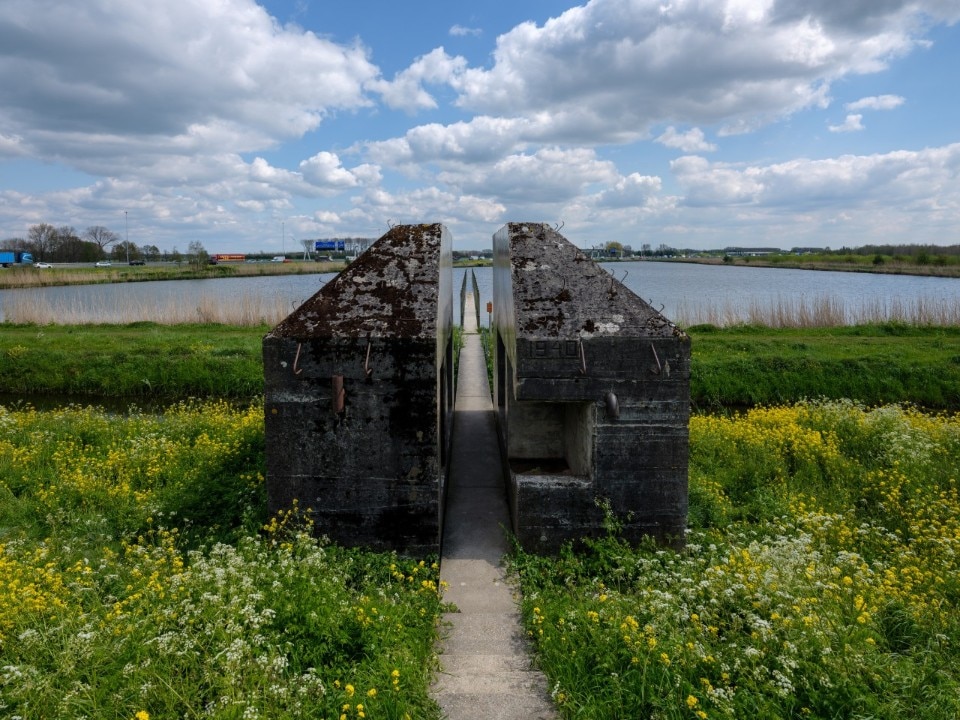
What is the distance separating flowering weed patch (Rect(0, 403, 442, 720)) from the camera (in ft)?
10.2

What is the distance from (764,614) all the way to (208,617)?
3402mm

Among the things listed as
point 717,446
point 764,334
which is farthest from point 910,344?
point 717,446

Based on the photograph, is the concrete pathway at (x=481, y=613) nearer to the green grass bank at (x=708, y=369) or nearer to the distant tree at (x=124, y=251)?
the green grass bank at (x=708, y=369)

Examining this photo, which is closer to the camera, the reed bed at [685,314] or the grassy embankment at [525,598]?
the grassy embankment at [525,598]

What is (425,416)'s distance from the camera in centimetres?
486

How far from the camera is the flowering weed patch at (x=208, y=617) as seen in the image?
3102 mm

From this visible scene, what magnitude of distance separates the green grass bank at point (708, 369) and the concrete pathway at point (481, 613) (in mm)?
8713

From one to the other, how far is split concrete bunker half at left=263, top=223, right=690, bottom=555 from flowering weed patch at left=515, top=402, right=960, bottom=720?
400mm

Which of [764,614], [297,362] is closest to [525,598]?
[764,614]

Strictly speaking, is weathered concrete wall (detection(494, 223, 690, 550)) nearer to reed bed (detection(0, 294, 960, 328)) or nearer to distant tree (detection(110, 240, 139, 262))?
reed bed (detection(0, 294, 960, 328))

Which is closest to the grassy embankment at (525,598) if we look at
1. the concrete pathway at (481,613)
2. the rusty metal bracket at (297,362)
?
the concrete pathway at (481,613)

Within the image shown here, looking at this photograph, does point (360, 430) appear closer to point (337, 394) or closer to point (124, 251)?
point (337, 394)

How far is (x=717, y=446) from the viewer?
830 centimetres

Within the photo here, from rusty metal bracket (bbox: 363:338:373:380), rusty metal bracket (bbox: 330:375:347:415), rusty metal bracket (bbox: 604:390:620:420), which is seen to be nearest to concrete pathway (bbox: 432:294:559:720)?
rusty metal bracket (bbox: 604:390:620:420)
